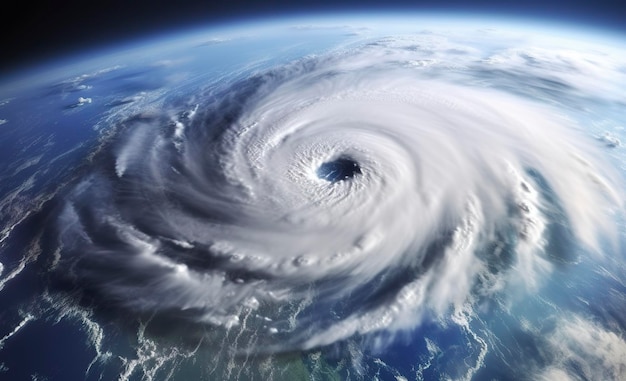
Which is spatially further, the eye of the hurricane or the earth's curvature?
the eye of the hurricane

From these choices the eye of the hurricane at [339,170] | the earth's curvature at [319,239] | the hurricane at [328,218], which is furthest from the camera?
the eye of the hurricane at [339,170]

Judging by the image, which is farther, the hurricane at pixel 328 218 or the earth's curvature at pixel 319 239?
the hurricane at pixel 328 218

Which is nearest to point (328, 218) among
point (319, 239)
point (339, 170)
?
point (319, 239)

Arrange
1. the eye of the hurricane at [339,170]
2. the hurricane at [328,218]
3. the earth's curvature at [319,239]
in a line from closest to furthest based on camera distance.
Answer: the earth's curvature at [319,239], the hurricane at [328,218], the eye of the hurricane at [339,170]

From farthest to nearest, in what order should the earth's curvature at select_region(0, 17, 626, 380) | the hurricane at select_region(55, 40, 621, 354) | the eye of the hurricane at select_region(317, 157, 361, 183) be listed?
the eye of the hurricane at select_region(317, 157, 361, 183) < the hurricane at select_region(55, 40, 621, 354) < the earth's curvature at select_region(0, 17, 626, 380)

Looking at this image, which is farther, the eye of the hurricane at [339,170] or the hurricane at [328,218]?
the eye of the hurricane at [339,170]

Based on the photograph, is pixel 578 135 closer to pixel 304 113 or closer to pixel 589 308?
pixel 589 308

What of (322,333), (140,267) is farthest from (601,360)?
(140,267)
